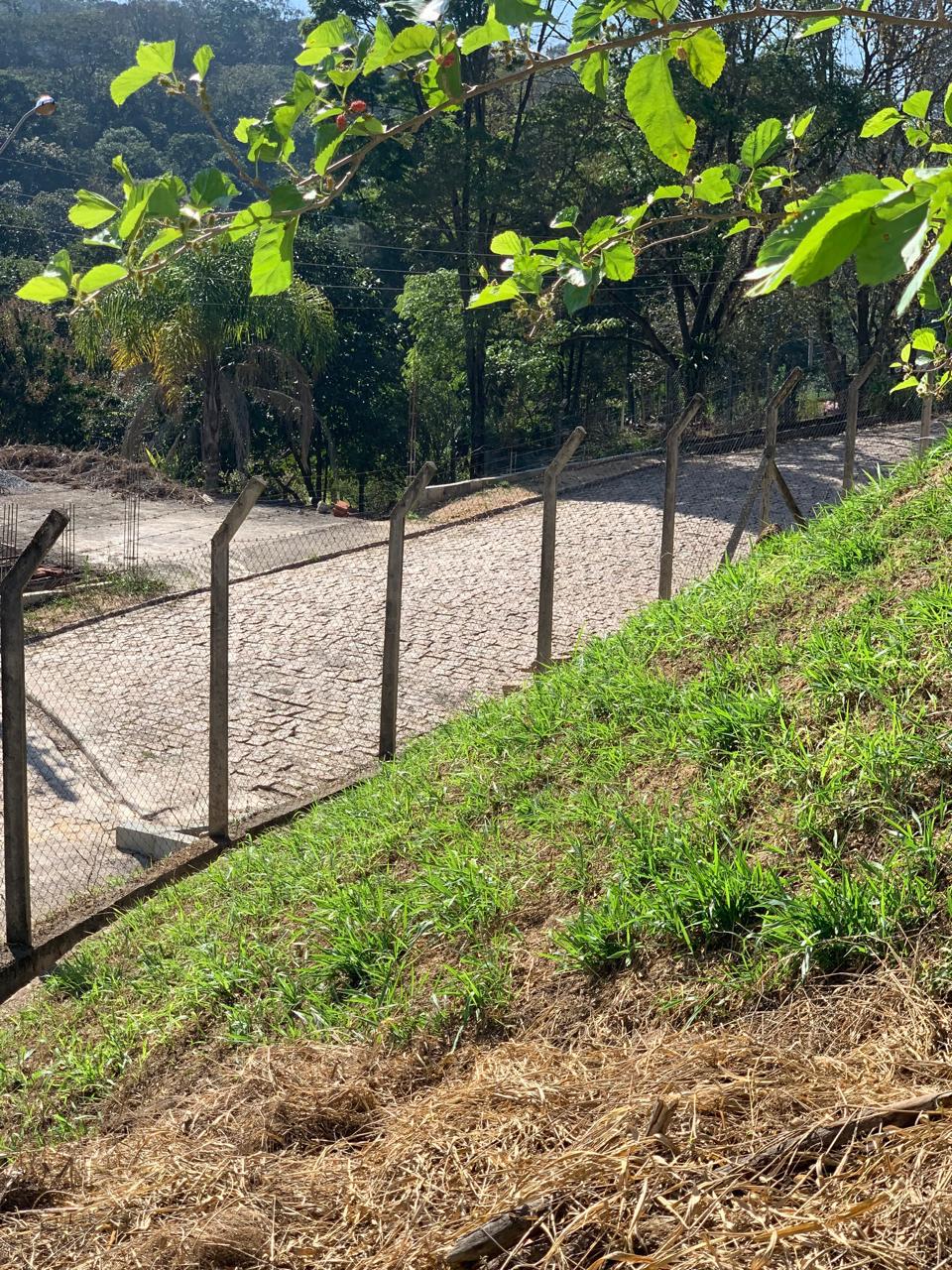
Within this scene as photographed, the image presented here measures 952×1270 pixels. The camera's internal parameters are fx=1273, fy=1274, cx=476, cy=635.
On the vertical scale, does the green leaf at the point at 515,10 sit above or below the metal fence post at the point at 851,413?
above

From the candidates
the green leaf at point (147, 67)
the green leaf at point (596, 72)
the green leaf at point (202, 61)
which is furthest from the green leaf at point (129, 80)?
the green leaf at point (596, 72)

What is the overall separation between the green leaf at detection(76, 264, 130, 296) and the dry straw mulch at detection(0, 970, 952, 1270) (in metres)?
1.91

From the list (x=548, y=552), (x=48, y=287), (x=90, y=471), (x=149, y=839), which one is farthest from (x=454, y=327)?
(x=48, y=287)

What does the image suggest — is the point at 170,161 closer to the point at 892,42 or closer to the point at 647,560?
the point at 892,42

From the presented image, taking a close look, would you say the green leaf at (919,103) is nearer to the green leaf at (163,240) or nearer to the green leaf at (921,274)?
the green leaf at (921,274)

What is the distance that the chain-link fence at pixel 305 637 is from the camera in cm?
775

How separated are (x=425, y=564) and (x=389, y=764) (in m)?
8.22

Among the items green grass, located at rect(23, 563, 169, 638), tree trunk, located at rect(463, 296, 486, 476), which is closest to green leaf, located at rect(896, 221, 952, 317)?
green grass, located at rect(23, 563, 169, 638)

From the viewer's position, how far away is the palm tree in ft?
70.8

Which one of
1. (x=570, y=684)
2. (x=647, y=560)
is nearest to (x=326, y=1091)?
(x=570, y=684)

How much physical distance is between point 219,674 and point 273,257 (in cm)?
420

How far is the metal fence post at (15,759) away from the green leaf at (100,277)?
124 inches

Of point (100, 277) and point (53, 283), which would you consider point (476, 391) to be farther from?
point (53, 283)

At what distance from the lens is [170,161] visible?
56688 mm
